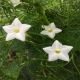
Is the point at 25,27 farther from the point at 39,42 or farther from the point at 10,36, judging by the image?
the point at 39,42

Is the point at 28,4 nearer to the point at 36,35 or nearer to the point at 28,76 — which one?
the point at 36,35

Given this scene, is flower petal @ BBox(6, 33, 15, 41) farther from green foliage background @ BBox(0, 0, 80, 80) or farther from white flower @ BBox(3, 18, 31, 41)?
green foliage background @ BBox(0, 0, 80, 80)

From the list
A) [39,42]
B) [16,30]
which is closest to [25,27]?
[16,30]

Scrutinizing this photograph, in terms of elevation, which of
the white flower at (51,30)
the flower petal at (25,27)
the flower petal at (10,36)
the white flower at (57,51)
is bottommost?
the white flower at (57,51)

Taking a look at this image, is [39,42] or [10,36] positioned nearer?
[10,36]

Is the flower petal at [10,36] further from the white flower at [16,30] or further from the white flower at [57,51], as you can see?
the white flower at [57,51]

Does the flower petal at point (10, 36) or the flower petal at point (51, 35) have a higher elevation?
the flower petal at point (10, 36)

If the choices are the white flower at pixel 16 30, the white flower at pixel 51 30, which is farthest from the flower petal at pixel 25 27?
the white flower at pixel 51 30
